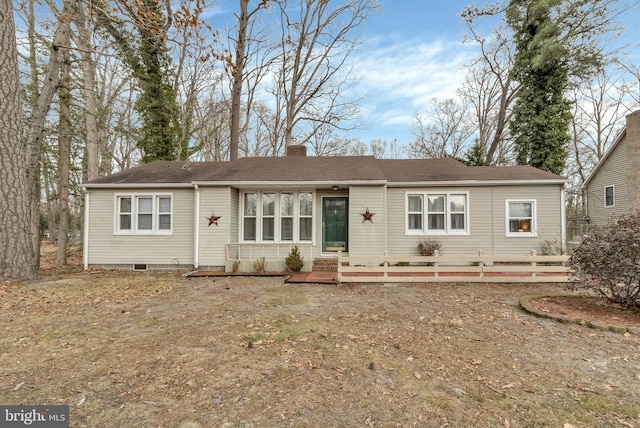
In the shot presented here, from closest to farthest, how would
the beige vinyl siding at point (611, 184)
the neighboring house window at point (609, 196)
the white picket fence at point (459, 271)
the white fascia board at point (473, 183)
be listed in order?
the white picket fence at point (459, 271), the white fascia board at point (473, 183), the beige vinyl siding at point (611, 184), the neighboring house window at point (609, 196)

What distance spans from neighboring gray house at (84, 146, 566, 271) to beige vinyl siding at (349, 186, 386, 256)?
0.11ft

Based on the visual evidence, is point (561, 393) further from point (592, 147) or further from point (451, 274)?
point (592, 147)

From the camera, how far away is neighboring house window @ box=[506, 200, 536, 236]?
10.3 metres

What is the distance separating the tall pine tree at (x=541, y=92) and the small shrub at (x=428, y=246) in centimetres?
1037

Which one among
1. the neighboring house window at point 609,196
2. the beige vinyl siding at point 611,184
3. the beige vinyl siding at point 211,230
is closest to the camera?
the beige vinyl siding at point 211,230

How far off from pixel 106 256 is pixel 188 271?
122 inches

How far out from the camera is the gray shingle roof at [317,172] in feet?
33.5

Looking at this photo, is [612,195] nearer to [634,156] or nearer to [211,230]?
[634,156]

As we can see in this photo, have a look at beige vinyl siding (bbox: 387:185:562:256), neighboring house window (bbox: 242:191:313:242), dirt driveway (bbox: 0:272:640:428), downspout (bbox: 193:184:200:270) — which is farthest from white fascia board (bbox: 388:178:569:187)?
downspout (bbox: 193:184:200:270)

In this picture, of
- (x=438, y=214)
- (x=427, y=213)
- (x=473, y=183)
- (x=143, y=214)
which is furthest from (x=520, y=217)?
(x=143, y=214)

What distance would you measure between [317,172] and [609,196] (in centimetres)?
1672

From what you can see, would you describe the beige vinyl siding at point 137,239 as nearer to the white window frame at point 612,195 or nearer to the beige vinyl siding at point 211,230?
the beige vinyl siding at point 211,230

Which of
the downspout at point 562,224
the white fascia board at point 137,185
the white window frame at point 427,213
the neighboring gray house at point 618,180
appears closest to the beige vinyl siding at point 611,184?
the neighboring gray house at point 618,180
